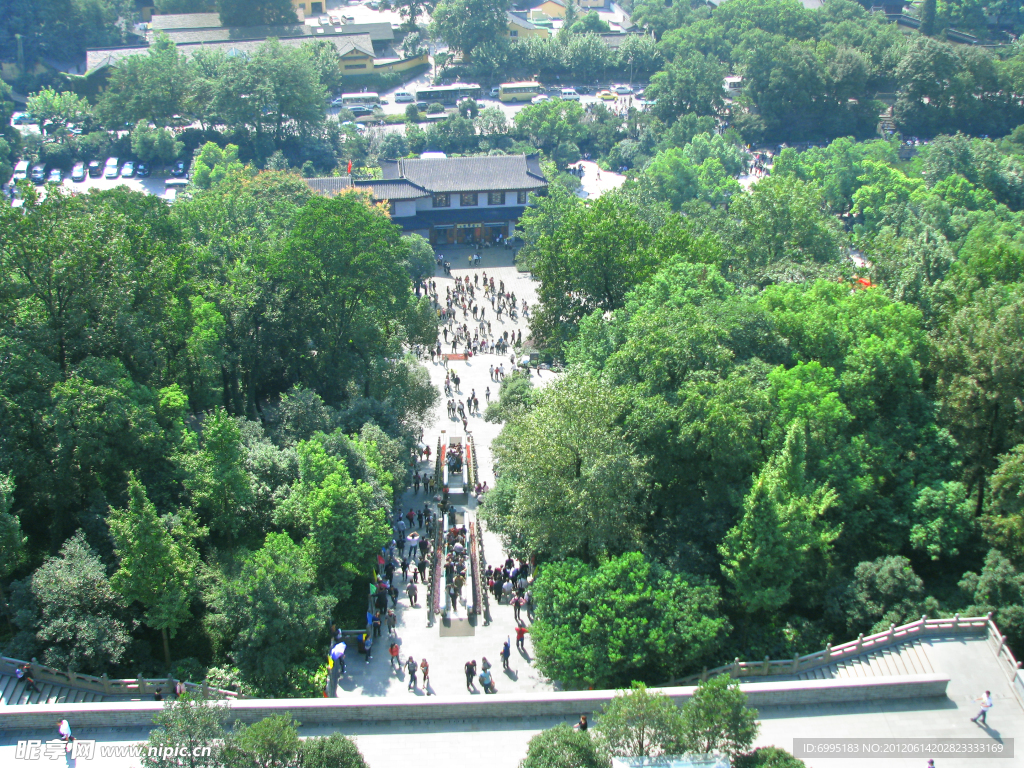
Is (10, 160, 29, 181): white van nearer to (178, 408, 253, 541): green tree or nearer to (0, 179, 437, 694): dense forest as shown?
(0, 179, 437, 694): dense forest

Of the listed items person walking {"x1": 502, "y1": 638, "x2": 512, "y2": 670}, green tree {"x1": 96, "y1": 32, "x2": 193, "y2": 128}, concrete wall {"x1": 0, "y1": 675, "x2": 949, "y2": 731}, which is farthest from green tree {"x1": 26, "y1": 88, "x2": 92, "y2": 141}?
person walking {"x1": 502, "y1": 638, "x2": 512, "y2": 670}

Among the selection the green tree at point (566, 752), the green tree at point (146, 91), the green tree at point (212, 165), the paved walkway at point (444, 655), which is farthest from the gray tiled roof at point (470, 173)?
the green tree at point (566, 752)

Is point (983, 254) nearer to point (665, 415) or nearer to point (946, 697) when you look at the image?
point (665, 415)

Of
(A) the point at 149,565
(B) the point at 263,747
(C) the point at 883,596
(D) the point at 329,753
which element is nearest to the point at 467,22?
(C) the point at 883,596

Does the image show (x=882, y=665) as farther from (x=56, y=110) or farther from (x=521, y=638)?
(x=56, y=110)

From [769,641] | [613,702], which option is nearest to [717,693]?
[613,702]
